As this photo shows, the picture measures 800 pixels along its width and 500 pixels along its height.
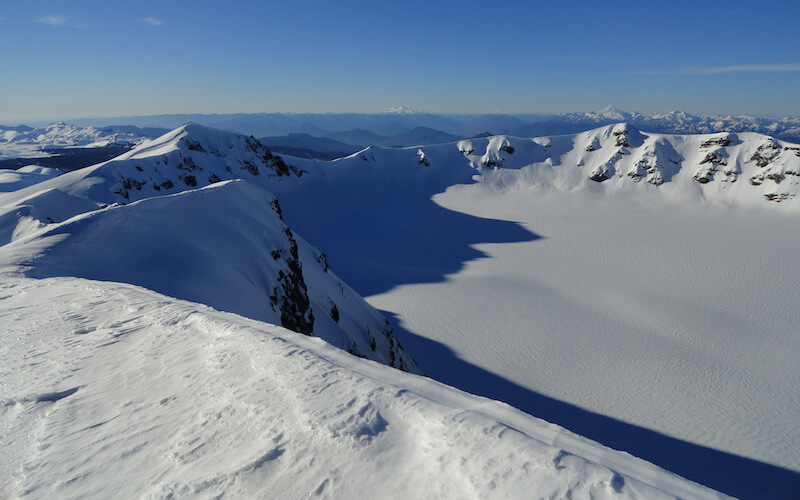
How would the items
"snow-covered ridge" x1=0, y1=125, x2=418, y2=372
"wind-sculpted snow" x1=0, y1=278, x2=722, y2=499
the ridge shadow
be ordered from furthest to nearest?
the ridge shadow < "snow-covered ridge" x1=0, y1=125, x2=418, y2=372 < "wind-sculpted snow" x1=0, y1=278, x2=722, y2=499

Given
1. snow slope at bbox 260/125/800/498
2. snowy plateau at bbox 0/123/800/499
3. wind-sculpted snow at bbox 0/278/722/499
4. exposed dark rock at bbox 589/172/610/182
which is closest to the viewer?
wind-sculpted snow at bbox 0/278/722/499

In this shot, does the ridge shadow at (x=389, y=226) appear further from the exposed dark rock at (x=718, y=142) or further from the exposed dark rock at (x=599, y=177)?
the exposed dark rock at (x=718, y=142)

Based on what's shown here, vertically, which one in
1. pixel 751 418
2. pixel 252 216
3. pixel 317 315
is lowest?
pixel 751 418

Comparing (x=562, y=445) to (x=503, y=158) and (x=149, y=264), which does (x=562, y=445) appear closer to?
(x=149, y=264)

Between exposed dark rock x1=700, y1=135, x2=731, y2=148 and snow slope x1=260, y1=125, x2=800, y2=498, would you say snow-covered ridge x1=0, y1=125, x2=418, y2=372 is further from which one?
exposed dark rock x1=700, y1=135, x2=731, y2=148

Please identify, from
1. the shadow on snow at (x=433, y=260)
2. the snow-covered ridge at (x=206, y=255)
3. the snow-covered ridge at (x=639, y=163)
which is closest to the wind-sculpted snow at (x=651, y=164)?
the snow-covered ridge at (x=639, y=163)


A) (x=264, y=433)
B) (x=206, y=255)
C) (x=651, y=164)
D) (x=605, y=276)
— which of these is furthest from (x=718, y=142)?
(x=264, y=433)

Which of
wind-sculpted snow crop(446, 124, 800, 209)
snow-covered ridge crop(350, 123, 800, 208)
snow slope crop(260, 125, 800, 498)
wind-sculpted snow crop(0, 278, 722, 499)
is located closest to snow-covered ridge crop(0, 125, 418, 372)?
wind-sculpted snow crop(0, 278, 722, 499)

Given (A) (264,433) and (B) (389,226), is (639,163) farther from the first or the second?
(A) (264,433)

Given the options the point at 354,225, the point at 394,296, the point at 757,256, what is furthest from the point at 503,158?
the point at 394,296
